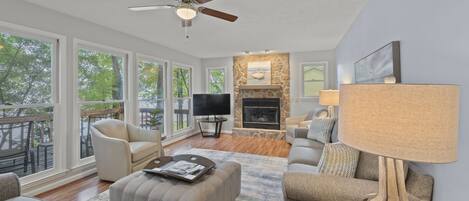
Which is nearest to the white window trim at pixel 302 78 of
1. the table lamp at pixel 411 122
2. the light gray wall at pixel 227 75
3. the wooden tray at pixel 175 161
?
the light gray wall at pixel 227 75

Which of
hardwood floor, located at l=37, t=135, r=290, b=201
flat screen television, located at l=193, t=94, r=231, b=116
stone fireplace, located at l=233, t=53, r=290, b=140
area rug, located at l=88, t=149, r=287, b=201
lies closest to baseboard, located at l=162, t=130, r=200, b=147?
hardwood floor, located at l=37, t=135, r=290, b=201

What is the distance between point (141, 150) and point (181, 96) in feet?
9.63

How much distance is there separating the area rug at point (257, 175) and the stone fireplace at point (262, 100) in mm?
1871

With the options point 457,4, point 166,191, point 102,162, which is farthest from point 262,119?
point 457,4

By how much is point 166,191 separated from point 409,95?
1714mm

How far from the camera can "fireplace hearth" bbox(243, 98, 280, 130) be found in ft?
19.8

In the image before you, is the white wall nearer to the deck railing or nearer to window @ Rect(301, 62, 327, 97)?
the deck railing

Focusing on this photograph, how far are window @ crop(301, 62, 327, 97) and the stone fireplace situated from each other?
0.45 m

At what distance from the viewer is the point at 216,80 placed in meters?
6.70

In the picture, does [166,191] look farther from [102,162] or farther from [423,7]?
[423,7]

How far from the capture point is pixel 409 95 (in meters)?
0.79

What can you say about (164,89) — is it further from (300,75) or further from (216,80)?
(300,75)

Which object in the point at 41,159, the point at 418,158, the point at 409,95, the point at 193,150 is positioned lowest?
the point at 193,150

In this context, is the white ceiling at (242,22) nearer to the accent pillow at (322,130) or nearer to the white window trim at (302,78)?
the white window trim at (302,78)
